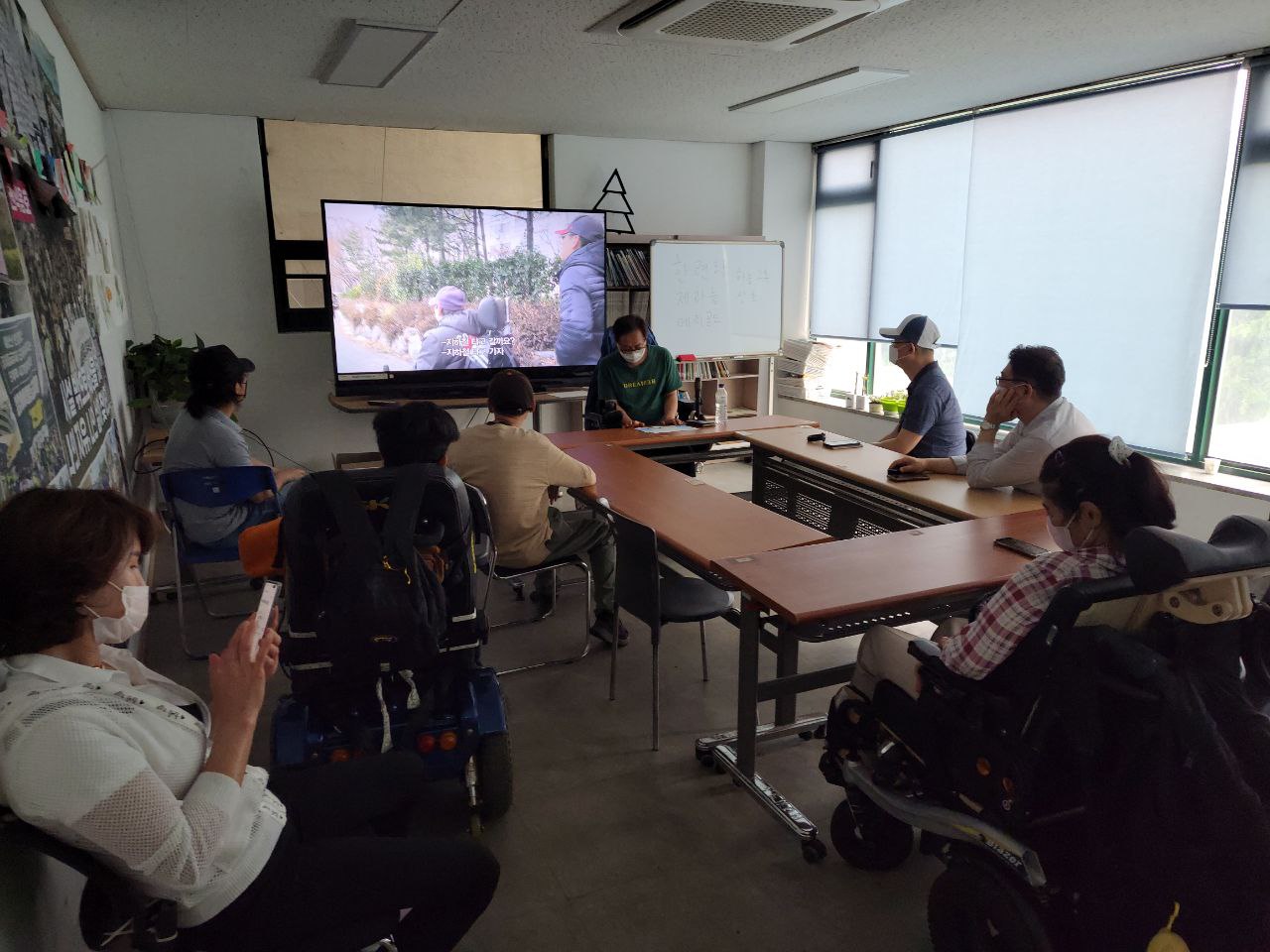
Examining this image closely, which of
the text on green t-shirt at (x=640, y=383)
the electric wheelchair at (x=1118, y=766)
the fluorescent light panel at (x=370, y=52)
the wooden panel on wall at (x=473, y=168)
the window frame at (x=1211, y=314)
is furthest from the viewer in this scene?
the wooden panel on wall at (x=473, y=168)

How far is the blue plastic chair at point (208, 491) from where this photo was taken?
124 inches

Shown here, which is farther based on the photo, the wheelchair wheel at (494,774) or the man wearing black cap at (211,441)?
the man wearing black cap at (211,441)

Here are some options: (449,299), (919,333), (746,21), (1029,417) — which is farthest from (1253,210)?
(449,299)

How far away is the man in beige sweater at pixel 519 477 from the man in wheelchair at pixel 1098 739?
1.55 m

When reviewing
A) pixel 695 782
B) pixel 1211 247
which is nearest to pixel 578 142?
pixel 1211 247

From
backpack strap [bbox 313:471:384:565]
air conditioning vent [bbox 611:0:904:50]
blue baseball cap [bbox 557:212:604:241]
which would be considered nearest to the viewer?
backpack strap [bbox 313:471:384:565]

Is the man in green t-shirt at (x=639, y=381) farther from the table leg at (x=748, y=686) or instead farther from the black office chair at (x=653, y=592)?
the table leg at (x=748, y=686)

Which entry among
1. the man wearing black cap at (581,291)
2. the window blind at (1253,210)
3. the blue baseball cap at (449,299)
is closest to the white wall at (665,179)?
the man wearing black cap at (581,291)

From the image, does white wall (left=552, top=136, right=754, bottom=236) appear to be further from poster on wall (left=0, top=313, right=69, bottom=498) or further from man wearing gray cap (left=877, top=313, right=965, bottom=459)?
poster on wall (left=0, top=313, right=69, bottom=498)

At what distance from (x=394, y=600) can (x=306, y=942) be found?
30.8 inches

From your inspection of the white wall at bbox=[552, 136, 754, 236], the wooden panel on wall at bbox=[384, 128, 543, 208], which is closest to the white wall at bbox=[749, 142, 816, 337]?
the white wall at bbox=[552, 136, 754, 236]

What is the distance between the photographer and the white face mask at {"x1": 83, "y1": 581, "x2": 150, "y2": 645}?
47.8 inches

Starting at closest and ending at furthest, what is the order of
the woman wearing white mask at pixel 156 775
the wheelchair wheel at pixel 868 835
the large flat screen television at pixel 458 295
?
the woman wearing white mask at pixel 156 775 → the wheelchair wheel at pixel 868 835 → the large flat screen television at pixel 458 295

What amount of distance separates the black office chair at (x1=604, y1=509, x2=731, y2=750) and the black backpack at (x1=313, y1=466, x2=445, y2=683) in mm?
766
